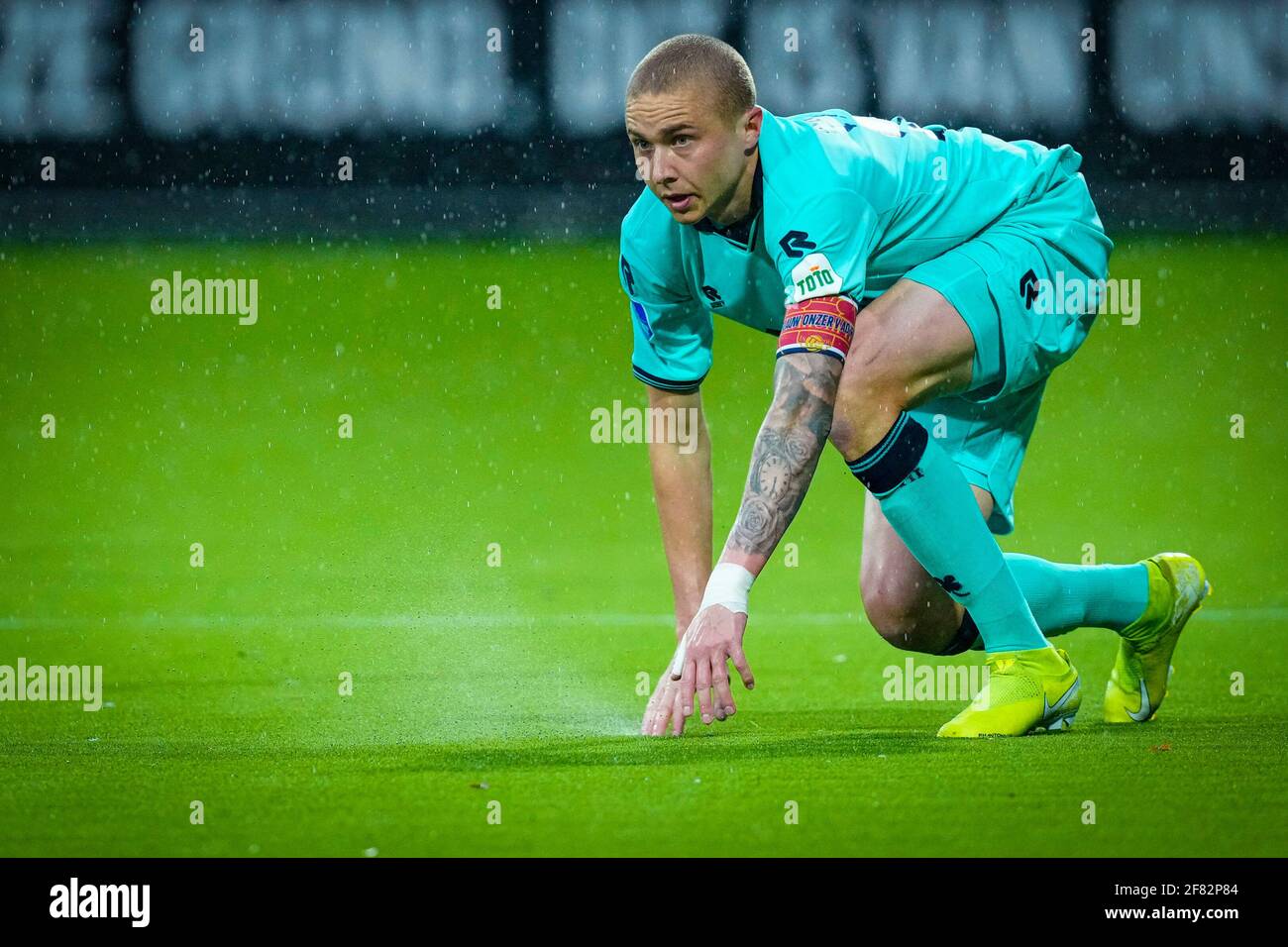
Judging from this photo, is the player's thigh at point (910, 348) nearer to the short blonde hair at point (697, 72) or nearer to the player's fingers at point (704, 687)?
the short blonde hair at point (697, 72)

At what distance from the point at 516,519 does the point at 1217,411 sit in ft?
13.3

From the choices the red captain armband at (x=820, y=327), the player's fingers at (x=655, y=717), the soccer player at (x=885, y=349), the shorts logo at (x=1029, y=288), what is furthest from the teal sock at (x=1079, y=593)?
the red captain armband at (x=820, y=327)

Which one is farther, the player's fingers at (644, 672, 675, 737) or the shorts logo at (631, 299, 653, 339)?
the shorts logo at (631, 299, 653, 339)

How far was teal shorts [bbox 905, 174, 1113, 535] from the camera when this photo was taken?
12.8ft

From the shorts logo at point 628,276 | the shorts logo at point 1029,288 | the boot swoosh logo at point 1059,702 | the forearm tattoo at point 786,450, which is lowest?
the boot swoosh logo at point 1059,702

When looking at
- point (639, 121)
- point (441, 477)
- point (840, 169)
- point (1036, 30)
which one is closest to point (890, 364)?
point (840, 169)

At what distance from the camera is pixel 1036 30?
36.9ft

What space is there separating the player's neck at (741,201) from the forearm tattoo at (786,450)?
449 mm

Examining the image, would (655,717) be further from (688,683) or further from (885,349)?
(885,349)

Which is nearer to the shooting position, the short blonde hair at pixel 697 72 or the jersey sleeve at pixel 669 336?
the short blonde hair at pixel 697 72

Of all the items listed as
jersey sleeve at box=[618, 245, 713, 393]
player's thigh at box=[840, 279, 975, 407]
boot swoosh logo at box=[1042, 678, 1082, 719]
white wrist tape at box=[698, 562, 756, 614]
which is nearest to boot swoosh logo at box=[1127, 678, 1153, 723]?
boot swoosh logo at box=[1042, 678, 1082, 719]

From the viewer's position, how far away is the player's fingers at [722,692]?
3.10m

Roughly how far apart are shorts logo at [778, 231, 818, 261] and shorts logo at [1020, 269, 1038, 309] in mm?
625

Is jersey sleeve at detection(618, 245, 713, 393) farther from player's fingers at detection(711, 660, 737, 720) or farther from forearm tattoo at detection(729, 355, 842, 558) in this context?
player's fingers at detection(711, 660, 737, 720)
